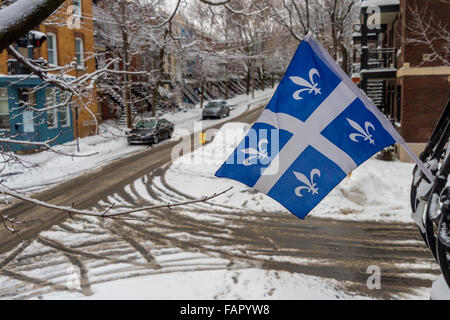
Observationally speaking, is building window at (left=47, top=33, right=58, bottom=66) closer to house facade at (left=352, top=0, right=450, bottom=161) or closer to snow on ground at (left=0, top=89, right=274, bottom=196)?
snow on ground at (left=0, top=89, right=274, bottom=196)

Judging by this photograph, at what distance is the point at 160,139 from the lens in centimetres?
2647

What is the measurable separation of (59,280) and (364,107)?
6.66m

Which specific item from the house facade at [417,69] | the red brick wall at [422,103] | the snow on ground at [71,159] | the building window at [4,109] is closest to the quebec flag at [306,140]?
the snow on ground at [71,159]

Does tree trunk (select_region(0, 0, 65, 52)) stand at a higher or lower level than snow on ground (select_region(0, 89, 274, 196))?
higher

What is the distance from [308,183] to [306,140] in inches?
16.1

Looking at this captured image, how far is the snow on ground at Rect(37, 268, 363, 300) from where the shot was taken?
23.7 ft

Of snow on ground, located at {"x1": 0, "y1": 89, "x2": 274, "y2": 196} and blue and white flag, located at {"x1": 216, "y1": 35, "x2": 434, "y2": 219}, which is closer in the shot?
blue and white flag, located at {"x1": 216, "y1": 35, "x2": 434, "y2": 219}

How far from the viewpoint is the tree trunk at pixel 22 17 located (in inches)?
121

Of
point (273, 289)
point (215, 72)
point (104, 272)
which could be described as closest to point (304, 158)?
point (273, 289)

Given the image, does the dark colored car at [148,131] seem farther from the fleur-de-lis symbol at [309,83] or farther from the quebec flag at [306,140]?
the fleur-de-lis symbol at [309,83]

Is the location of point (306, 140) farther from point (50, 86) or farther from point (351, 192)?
point (50, 86)

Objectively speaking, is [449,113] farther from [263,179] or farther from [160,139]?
[160,139]

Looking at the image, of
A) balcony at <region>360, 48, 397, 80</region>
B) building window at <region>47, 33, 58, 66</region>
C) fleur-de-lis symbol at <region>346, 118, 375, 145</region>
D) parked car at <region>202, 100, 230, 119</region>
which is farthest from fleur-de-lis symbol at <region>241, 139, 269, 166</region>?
parked car at <region>202, 100, 230, 119</region>

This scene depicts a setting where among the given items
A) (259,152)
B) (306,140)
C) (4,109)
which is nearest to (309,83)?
(306,140)
